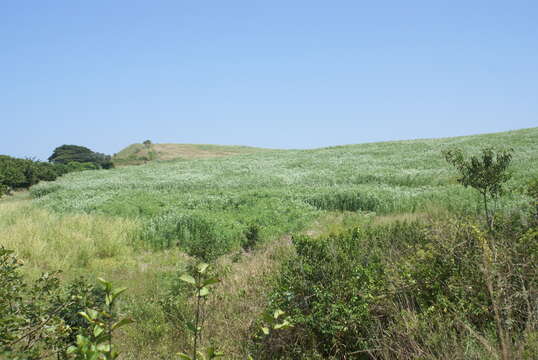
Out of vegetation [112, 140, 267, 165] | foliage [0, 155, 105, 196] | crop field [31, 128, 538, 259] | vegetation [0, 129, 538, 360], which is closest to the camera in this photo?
vegetation [0, 129, 538, 360]

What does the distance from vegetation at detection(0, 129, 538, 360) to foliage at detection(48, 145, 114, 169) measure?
239 feet

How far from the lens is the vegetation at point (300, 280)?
154 inches

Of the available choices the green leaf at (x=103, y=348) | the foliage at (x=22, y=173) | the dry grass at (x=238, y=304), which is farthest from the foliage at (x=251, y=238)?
the foliage at (x=22, y=173)

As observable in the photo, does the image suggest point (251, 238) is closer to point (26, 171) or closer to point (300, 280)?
point (300, 280)

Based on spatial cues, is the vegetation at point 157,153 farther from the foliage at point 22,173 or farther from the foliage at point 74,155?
the foliage at point 22,173

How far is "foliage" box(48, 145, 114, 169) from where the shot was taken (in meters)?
80.2

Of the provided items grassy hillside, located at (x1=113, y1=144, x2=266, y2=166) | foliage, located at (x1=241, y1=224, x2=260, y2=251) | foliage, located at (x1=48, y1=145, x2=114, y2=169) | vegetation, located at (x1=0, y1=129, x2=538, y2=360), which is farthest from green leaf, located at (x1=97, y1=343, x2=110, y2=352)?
foliage, located at (x1=48, y1=145, x2=114, y2=169)

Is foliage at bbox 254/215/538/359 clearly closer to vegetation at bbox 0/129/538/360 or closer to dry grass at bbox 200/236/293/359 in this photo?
vegetation at bbox 0/129/538/360

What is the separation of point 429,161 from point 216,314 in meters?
27.5

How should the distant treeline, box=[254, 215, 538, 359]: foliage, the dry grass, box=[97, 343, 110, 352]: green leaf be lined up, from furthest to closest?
1. the distant treeline
2. the dry grass
3. box=[254, 215, 538, 359]: foliage
4. box=[97, 343, 110, 352]: green leaf

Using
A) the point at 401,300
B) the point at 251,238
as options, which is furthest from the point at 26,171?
the point at 401,300

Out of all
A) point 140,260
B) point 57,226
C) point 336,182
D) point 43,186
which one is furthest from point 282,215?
point 43,186

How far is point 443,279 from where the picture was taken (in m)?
5.15

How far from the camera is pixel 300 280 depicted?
18.1 feet
